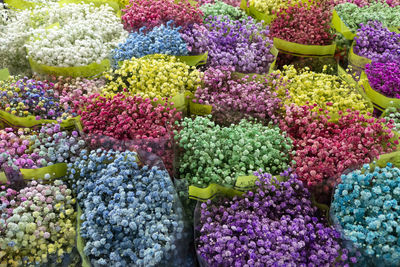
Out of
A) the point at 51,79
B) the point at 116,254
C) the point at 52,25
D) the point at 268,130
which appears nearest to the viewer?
the point at 116,254

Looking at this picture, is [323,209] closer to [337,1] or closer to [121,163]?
[121,163]

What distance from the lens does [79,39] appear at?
3982 mm

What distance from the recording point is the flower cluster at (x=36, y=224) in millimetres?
2175

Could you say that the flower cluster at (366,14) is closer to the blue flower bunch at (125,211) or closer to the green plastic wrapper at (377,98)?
the green plastic wrapper at (377,98)

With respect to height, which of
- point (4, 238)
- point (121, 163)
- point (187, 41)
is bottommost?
point (4, 238)

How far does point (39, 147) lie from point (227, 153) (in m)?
1.53

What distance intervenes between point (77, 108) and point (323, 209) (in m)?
2.27

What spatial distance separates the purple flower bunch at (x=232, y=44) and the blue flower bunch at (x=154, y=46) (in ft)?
0.32

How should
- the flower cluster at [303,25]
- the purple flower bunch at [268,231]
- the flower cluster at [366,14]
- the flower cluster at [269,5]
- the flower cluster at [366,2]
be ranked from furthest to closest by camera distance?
the flower cluster at [366,2]
the flower cluster at [269,5]
the flower cluster at [366,14]
the flower cluster at [303,25]
the purple flower bunch at [268,231]

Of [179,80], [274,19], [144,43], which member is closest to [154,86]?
[179,80]

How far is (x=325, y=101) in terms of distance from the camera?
11.1ft

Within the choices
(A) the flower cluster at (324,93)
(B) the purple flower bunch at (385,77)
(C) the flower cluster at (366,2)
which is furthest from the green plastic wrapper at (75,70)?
(C) the flower cluster at (366,2)

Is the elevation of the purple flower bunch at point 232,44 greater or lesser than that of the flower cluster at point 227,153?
greater

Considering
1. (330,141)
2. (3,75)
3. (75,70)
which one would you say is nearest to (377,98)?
(330,141)
